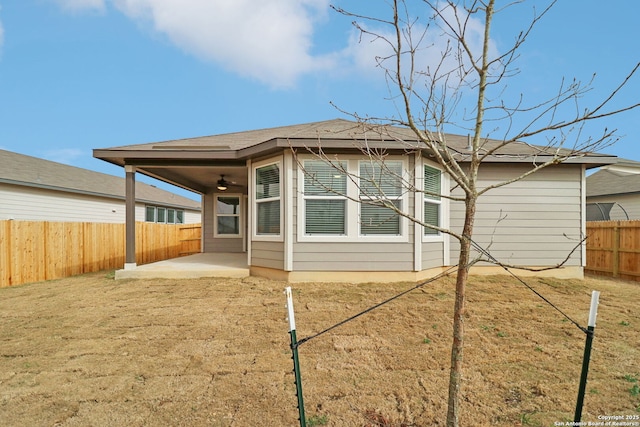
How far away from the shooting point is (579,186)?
7.64 metres

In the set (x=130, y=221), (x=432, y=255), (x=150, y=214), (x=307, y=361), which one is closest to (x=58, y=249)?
(x=130, y=221)

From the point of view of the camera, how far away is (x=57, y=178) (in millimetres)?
13641

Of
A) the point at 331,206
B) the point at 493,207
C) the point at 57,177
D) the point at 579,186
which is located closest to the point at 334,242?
the point at 331,206

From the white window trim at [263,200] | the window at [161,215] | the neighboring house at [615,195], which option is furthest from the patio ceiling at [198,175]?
the neighboring house at [615,195]

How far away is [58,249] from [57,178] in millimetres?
6930

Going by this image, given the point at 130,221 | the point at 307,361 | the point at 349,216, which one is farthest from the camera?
the point at 130,221

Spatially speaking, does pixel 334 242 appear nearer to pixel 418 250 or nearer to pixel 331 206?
pixel 331 206

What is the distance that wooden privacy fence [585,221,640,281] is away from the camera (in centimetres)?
850

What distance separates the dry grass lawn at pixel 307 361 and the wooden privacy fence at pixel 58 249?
9.28 ft

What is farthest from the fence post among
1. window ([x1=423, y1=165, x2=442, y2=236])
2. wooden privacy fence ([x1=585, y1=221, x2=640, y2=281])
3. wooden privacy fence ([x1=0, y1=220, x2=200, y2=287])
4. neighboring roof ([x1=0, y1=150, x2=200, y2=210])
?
neighboring roof ([x1=0, y1=150, x2=200, y2=210])

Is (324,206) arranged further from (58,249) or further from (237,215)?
(58,249)

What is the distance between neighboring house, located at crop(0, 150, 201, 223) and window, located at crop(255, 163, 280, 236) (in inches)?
384

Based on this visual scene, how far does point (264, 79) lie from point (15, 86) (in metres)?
9.79

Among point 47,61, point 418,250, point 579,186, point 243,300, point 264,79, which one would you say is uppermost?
point 47,61
